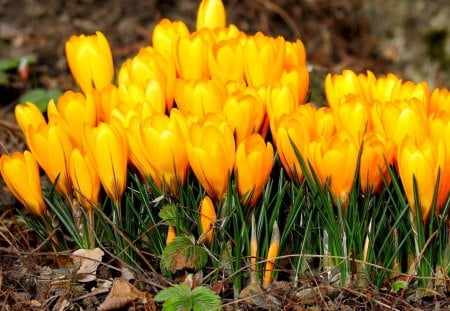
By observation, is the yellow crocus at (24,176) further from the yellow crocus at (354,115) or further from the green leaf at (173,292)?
the yellow crocus at (354,115)

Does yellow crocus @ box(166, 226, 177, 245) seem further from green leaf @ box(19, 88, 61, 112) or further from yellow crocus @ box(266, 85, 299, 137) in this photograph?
green leaf @ box(19, 88, 61, 112)

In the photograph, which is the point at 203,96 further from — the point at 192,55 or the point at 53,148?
the point at 53,148

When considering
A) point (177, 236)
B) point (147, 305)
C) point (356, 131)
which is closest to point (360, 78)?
point (356, 131)

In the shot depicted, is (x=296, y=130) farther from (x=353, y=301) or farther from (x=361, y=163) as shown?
(x=353, y=301)

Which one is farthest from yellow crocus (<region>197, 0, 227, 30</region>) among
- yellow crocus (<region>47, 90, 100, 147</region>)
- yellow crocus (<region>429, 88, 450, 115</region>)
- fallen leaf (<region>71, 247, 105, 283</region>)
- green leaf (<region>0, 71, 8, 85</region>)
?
green leaf (<region>0, 71, 8, 85</region>)

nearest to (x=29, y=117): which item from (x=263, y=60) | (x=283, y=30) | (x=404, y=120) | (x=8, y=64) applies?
(x=263, y=60)

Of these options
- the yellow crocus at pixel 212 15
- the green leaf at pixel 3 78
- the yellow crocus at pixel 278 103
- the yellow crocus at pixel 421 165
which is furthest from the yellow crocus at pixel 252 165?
the green leaf at pixel 3 78
